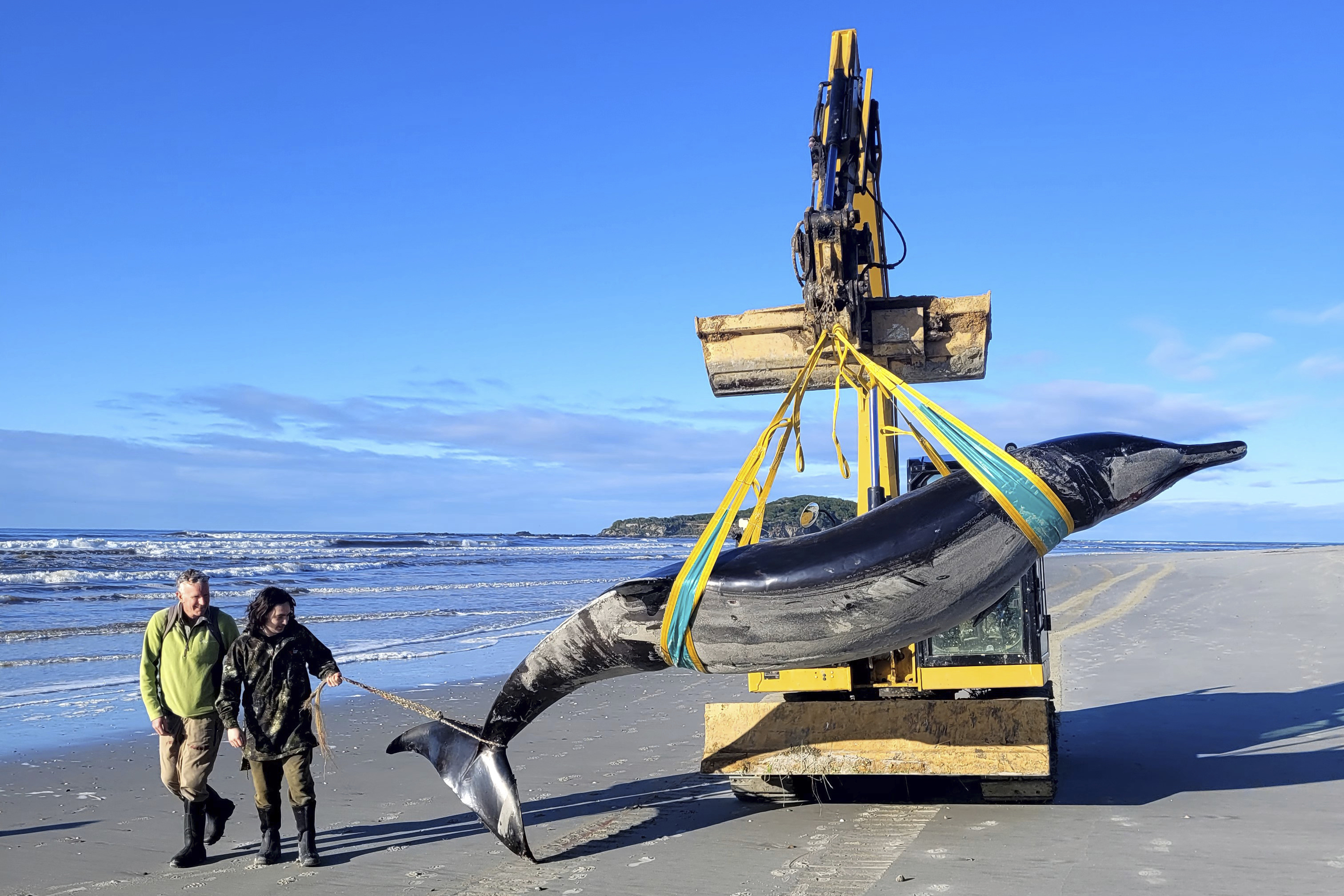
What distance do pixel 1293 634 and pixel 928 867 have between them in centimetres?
1290

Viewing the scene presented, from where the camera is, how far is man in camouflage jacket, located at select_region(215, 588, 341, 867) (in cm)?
605

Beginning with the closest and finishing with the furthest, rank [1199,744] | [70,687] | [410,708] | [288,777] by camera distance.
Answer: [288,777] → [410,708] → [1199,744] → [70,687]

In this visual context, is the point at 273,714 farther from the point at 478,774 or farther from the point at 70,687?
the point at 70,687

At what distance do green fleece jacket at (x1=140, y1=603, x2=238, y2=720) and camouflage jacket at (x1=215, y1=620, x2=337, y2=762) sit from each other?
6.4 inches

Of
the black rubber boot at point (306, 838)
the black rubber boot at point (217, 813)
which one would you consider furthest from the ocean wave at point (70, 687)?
the black rubber boot at point (306, 838)

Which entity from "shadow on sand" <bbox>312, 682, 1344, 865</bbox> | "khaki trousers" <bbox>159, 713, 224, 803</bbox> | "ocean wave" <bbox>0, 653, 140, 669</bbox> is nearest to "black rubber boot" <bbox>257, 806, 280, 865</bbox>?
"shadow on sand" <bbox>312, 682, 1344, 865</bbox>

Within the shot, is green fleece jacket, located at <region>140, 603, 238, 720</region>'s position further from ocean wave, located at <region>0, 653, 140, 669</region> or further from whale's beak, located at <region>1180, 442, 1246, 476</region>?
ocean wave, located at <region>0, 653, 140, 669</region>

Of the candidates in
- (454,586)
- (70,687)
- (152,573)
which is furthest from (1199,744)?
(152,573)

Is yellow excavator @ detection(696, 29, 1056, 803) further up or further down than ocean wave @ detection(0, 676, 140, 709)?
further up

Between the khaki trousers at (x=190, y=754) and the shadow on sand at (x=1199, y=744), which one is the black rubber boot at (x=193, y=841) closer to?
the khaki trousers at (x=190, y=754)

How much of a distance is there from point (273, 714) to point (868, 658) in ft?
10.6

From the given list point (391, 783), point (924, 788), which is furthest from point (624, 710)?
point (924, 788)

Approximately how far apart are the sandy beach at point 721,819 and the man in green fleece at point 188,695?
344 millimetres

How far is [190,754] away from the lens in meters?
6.28
